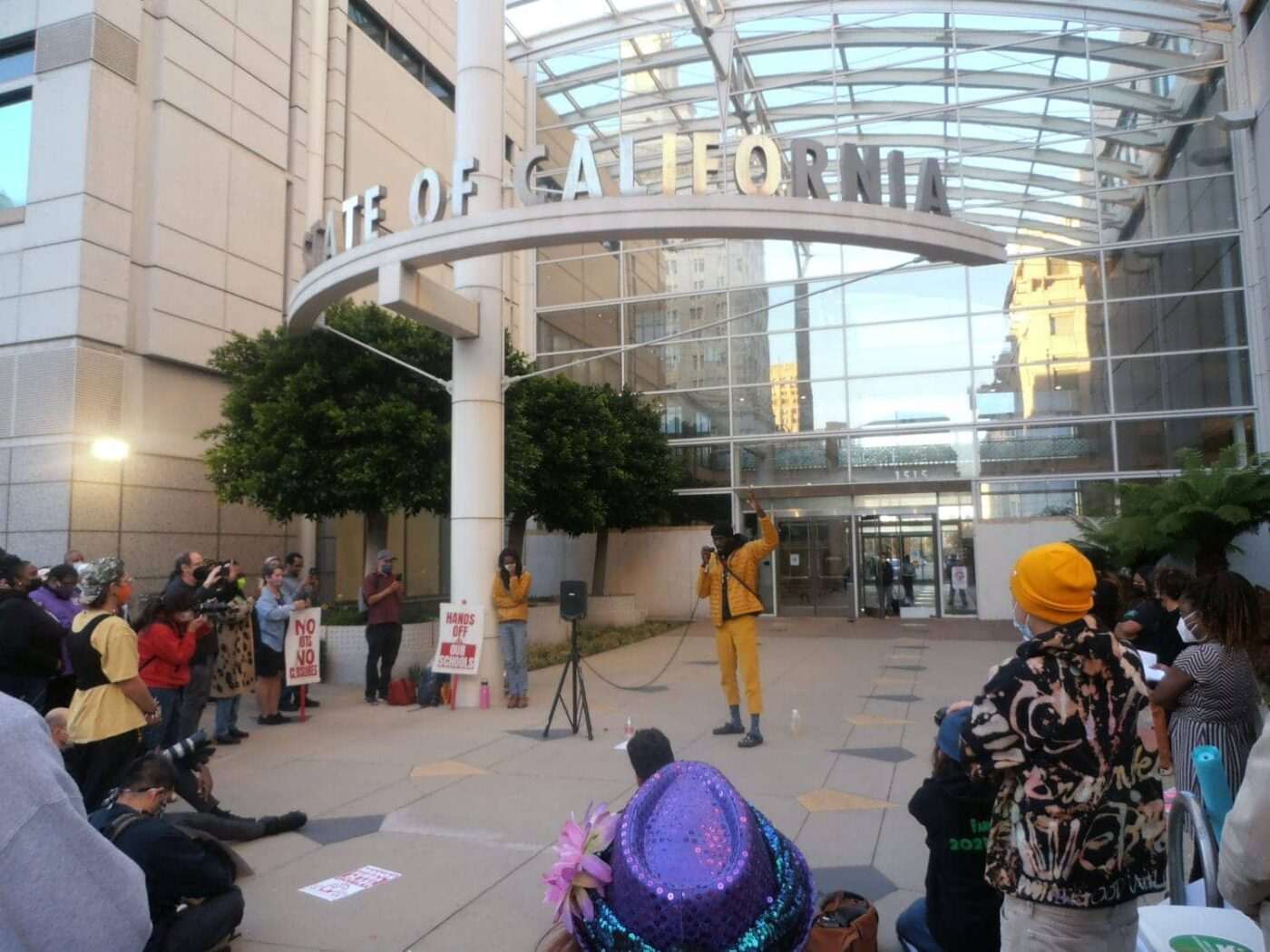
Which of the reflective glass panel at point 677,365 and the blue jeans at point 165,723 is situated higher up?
the reflective glass panel at point 677,365

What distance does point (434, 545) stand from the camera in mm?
20719

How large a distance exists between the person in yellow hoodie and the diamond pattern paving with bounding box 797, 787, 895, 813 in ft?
13.1

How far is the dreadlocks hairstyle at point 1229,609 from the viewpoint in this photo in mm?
3803

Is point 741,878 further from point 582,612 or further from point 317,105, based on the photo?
point 317,105

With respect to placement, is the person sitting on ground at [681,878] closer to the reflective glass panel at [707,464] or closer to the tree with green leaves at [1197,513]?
the tree with green leaves at [1197,513]

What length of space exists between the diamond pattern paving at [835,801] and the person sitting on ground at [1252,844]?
3.85 metres

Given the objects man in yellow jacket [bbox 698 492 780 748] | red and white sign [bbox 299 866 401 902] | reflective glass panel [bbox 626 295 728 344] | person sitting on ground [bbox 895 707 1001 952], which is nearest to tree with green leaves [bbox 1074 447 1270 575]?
man in yellow jacket [bbox 698 492 780 748]

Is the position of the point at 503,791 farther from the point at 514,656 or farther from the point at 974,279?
the point at 974,279

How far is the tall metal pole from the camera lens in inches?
369

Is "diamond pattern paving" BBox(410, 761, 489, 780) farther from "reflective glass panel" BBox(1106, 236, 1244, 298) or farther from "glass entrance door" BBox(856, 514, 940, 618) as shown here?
"reflective glass panel" BBox(1106, 236, 1244, 298)

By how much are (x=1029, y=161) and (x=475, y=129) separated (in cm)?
1411

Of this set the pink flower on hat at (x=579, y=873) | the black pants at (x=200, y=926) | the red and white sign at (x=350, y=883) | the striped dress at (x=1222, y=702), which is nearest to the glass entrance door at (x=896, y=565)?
the striped dress at (x=1222, y=702)

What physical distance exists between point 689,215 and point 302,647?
5654 mm

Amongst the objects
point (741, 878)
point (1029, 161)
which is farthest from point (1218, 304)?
point (741, 878)
